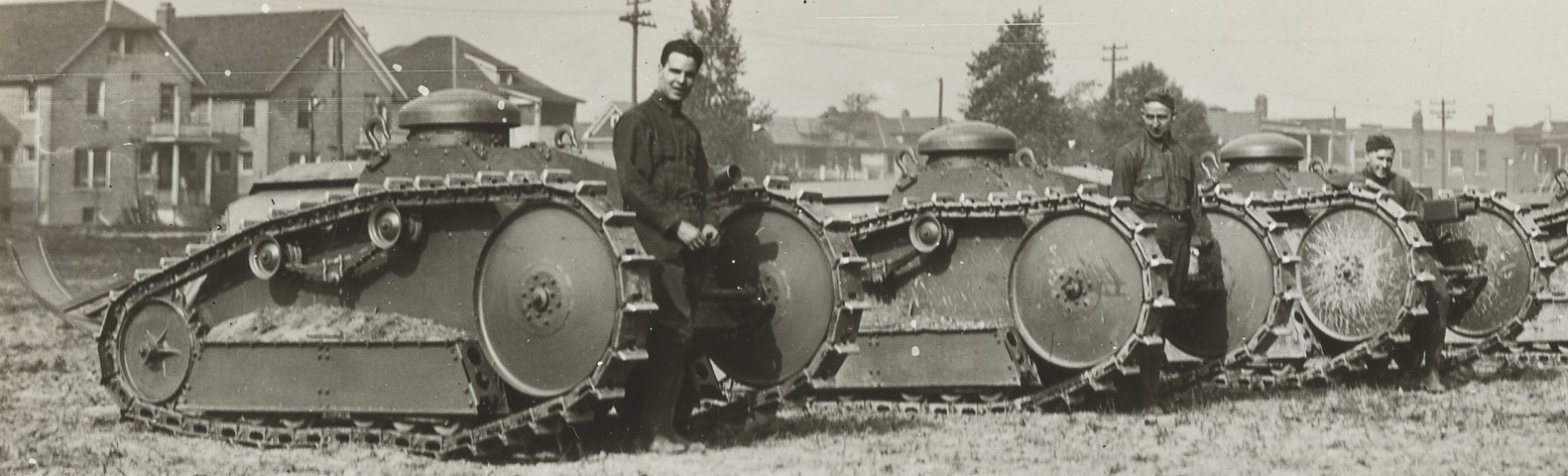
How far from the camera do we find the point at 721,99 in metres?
39.2

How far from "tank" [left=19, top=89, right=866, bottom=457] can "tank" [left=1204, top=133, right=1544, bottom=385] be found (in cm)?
440

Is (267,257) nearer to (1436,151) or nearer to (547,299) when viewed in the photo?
(547,299)

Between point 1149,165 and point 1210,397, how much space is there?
7.87 ft

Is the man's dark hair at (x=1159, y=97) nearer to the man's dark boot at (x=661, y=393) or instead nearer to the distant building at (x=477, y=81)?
the man's dark boot at (x=661, y=393)

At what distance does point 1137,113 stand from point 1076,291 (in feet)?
160

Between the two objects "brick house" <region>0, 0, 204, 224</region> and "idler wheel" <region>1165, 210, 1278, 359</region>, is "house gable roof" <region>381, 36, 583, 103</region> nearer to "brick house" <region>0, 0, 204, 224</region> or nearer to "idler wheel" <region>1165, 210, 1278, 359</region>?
"brick house" <region>0, 0, 204, 224</region>

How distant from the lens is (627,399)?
10203mm

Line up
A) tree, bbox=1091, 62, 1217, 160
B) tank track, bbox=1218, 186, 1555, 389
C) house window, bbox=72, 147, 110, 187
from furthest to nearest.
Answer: tree, bbox=1091, 62, 1217, 160 < house window, bbox=72, 147, 110, 187 < tank track, bbox=1218, 186, 1555, 389

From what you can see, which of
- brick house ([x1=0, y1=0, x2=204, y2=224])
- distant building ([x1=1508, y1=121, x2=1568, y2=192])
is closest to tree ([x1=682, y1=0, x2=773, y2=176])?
brick house ([x1=0, y1=0, x2=204, y2=224])

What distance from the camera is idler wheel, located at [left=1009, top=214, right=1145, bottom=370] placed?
1173 cm

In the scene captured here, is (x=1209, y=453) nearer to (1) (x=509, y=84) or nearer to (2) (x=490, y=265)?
(2) (x=490, y=265)

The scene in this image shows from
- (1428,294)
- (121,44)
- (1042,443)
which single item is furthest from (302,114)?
(1042,443)

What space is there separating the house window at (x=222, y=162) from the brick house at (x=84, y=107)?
60.0 inches

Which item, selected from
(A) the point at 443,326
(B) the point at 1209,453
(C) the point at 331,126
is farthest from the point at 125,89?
(B) the point at 1209,453
